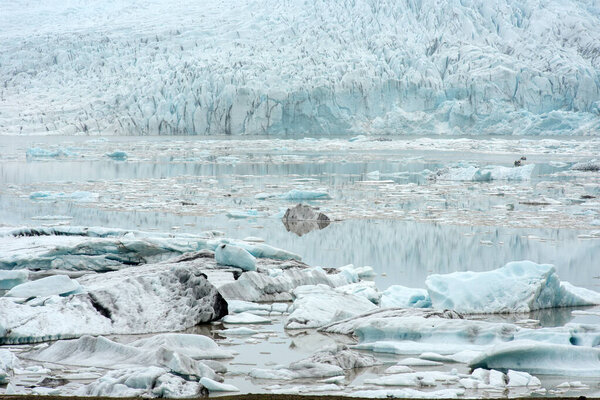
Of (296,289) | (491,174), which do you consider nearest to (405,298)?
(296,289)

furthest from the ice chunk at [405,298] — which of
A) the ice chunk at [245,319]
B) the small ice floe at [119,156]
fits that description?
the small ice floe at [119,156]

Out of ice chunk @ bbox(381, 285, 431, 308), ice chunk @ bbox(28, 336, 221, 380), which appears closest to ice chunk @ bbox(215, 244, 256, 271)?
ice chunk @ bbox(381, 285, 431, 308)

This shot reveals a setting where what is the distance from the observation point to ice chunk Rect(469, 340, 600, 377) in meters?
3.88

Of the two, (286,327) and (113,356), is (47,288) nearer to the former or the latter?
(113,356)

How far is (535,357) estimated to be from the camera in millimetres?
3916

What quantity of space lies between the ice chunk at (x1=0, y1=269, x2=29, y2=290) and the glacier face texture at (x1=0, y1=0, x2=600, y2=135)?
28042 mm

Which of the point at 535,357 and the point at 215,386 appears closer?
the point at 215,386

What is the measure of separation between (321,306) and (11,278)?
2907mm

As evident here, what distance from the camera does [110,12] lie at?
5950 cm

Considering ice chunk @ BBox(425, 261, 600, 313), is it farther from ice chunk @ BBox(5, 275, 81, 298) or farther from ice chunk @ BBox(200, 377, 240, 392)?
ice chunk @ BBox(5, 275, 81, 298)

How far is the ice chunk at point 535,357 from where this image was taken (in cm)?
388

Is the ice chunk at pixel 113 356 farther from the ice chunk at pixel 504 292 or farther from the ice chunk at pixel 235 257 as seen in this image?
the ice chunk at pixel 504 292

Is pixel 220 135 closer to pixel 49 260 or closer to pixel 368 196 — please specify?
pixel 368 196

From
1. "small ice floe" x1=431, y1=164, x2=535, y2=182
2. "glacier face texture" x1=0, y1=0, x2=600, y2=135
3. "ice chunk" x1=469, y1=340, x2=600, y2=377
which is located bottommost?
"ice chunk" x1=469, y1=340, x2=600, y2=377
